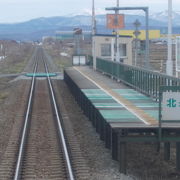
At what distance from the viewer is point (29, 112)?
65.5 ft

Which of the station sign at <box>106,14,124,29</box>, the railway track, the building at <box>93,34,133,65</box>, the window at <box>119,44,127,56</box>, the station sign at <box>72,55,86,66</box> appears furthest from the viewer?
the station sign at <box>72,55,86,66</box>

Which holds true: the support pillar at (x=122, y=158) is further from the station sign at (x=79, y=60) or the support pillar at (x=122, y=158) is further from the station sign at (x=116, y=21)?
the station sign at (x=79, y=60)

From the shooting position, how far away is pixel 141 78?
17.1 m

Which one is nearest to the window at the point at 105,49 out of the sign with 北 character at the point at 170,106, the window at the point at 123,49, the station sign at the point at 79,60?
the window at the point at 123,49

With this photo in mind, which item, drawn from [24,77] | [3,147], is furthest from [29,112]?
[24,77]

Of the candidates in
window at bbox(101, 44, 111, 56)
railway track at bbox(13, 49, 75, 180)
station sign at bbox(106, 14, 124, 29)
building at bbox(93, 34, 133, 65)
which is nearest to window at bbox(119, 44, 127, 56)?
building at bbox(93, 34, 133, 65)

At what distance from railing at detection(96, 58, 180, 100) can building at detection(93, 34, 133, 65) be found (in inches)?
322

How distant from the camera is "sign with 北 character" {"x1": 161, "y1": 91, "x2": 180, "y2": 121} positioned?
1043 cm

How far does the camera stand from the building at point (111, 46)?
33.7m

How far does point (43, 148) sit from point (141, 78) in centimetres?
505

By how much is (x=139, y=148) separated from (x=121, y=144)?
270 cm

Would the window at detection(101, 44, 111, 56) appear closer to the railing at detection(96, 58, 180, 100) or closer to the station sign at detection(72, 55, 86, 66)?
the station sign at detection(72, 55, 86, 66)

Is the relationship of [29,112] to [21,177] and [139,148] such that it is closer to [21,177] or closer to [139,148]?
[139,148]

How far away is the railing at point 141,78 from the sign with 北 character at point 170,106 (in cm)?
240
